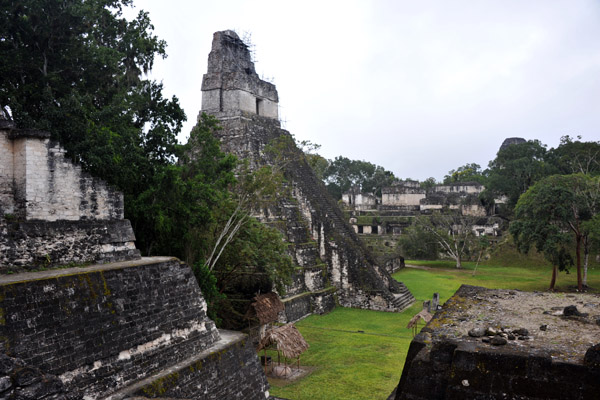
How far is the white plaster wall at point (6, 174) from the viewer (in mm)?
6070

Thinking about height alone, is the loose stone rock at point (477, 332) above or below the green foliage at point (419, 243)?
above

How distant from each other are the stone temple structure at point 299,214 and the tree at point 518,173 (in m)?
22.1

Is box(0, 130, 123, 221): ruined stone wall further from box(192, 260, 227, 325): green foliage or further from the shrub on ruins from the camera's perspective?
box(192, 260, 227, 325): green foliage

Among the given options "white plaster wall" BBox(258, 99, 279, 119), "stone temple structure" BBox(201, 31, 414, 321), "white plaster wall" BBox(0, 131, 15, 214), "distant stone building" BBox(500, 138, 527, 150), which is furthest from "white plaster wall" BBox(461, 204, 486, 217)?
"white plaster wall" BBox(0, 131, 15, 214)

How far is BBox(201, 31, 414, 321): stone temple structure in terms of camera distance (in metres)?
16.1

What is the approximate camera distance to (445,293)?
18859mm

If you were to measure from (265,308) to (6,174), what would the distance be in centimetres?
683

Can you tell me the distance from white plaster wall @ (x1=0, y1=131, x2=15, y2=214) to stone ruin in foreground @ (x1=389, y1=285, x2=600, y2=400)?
592 centimetres

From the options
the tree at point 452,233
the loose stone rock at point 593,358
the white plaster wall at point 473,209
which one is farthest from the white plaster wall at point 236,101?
the white plaster wall at point 473,209

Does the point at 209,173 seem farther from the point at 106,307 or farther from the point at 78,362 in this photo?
the point at 78,362

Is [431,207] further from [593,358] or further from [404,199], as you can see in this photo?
[593,358]

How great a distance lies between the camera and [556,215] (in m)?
18.1

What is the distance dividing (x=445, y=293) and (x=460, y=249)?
12.3m

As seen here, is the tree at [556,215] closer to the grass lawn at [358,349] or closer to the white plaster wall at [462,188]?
the grass lawn at [358,349]
